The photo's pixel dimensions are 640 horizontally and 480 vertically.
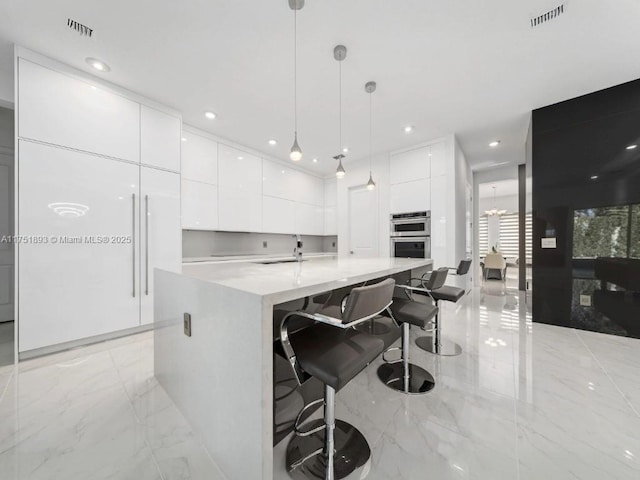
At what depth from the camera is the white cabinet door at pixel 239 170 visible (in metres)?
3.84

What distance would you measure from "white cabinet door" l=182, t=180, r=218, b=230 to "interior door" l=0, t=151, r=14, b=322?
2127 mm

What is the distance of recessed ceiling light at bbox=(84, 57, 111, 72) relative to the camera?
2203 millimetres

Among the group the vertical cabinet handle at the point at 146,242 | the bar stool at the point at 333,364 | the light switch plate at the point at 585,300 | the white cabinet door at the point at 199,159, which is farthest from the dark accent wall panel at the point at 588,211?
the vertical cabinet handle at the point at 146,242

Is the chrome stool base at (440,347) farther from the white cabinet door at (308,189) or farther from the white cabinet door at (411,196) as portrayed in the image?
the white cabinet door at (308,189)

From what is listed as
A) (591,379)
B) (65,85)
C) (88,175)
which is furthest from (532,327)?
(65,85)

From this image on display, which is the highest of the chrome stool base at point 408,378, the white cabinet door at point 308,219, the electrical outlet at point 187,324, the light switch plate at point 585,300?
the white cabinet door at point 308,219

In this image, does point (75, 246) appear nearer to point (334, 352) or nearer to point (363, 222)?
point (334, 352)

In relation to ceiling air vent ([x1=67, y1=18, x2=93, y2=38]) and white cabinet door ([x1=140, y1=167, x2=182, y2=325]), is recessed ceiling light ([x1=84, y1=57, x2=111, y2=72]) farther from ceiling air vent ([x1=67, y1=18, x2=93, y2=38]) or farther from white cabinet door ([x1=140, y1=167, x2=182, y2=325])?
white cabinet door ([x1=140, y1=167, x2=182, y2=325])

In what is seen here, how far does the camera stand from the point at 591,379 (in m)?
1.80

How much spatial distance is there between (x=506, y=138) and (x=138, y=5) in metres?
4.90

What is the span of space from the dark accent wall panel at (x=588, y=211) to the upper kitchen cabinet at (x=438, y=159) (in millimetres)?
1060

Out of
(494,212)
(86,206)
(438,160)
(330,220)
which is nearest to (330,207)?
(330,220)

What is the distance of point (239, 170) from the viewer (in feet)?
13.4

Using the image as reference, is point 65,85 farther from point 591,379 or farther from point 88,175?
point 591,379
